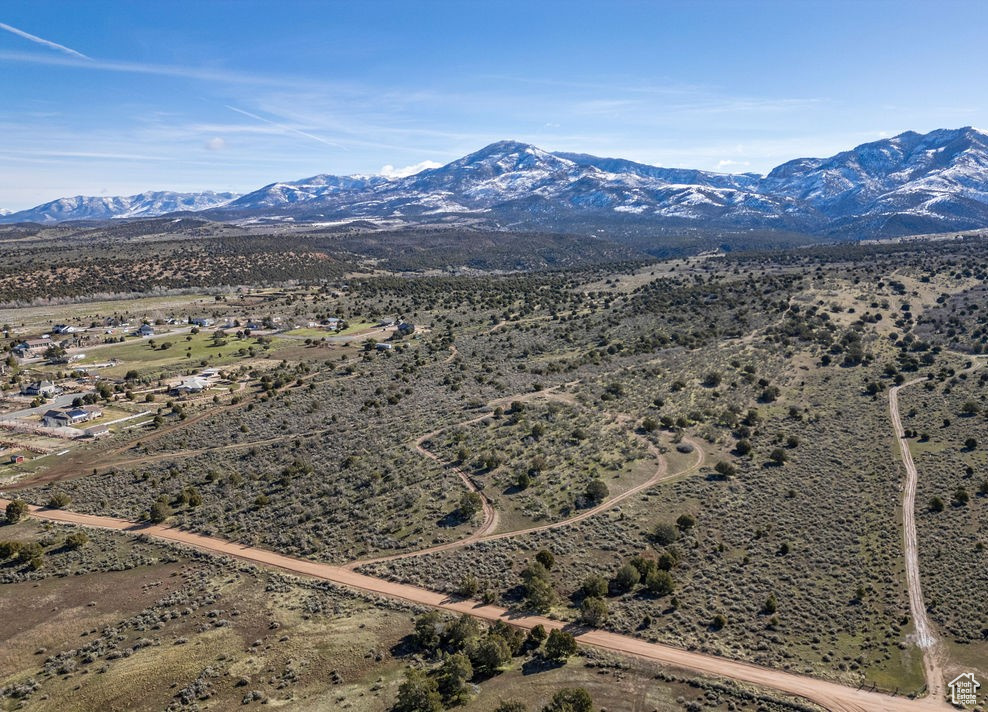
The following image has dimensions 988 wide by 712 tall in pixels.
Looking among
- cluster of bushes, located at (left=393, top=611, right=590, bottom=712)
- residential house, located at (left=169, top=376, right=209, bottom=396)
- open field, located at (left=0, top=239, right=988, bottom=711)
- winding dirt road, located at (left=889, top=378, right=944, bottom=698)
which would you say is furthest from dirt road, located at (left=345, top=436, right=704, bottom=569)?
residential house, located at (left=169, top=376, right=209, bottom=396)

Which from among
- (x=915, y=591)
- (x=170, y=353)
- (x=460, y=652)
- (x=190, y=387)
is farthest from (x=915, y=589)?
(x=170, y=353)

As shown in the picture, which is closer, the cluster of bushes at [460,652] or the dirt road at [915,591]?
the cluster of bushes at [460,652]

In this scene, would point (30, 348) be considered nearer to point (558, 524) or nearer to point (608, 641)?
point (558, 524)

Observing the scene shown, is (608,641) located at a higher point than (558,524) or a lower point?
lower

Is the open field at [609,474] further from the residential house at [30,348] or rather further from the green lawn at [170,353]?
the residential house at [30,348]

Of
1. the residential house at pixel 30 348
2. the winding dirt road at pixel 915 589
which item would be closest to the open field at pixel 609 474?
the winding dirt road at pixel 915 589

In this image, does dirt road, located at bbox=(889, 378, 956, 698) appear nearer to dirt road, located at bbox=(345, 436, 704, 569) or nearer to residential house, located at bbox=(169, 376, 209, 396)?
dirt road, located at bbox=(345, 436, 704, 569)

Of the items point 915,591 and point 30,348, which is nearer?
point 915,591

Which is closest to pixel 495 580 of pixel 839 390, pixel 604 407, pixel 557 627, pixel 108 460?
pixel 557 627

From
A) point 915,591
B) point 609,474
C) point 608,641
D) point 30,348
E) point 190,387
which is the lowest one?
point 915,591
